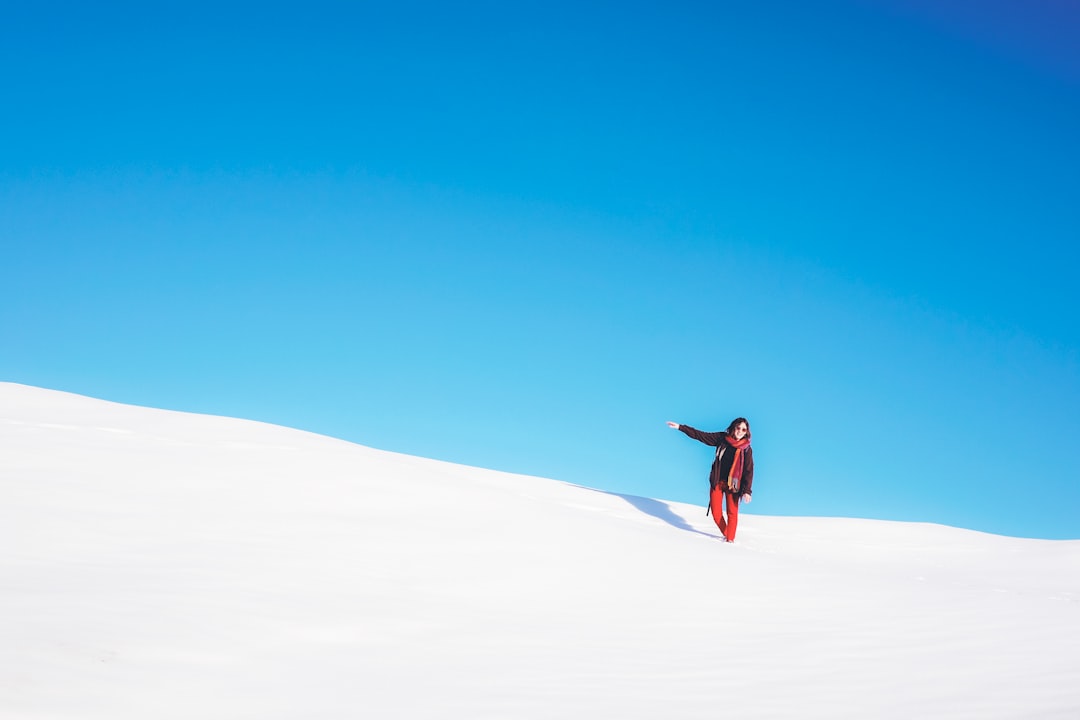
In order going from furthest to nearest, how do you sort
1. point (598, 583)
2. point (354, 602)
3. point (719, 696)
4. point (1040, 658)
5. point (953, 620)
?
point (598, 583), point (953, 620), point (354, 602), point (1040, 658), point (719, 696)

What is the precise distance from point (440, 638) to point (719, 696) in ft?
5.46

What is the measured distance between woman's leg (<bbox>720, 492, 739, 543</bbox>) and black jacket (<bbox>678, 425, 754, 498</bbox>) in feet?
0.32

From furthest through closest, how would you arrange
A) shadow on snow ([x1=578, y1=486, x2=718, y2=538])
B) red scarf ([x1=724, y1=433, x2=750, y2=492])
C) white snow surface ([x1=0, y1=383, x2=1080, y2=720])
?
shadow on snow ([x1=578, y1=486, x2=718, y2=538]) → red scarf ([x1=724, y1=433, x2=750, y2=492]) → white snow surface ([x1=0, y1=383, x2=1080, y2=720])

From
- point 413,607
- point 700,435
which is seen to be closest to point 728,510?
point 700,435

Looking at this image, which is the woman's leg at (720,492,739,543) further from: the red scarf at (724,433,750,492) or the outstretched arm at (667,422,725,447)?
the outstretched arm at (667,422,725,447)

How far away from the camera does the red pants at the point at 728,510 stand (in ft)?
33.1

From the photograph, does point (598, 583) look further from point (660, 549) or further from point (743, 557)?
point (743, 557)

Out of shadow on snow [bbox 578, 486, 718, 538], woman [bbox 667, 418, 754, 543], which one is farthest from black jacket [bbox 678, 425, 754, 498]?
shadow on snow [bbox 578, 486, 718, 538]

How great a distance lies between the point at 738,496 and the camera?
33.7ft

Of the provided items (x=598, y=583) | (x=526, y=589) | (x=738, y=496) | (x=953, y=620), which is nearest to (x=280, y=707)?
(x=526, y=589)

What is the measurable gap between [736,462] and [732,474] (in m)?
0.16

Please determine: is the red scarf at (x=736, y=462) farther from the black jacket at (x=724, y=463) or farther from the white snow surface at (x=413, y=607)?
the white snow surface at (x=413, y=607)

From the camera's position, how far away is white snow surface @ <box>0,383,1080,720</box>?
3846mm

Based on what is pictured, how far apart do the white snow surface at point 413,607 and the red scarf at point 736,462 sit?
938mm
